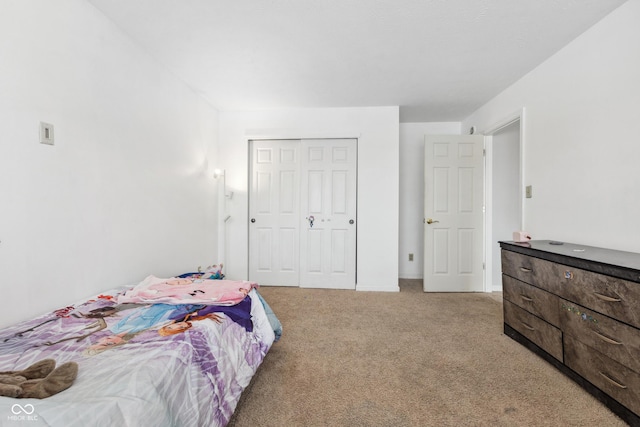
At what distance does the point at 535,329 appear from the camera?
2.02m

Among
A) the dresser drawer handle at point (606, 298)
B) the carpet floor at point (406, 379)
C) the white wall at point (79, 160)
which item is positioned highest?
the white wall at point (79, 160)

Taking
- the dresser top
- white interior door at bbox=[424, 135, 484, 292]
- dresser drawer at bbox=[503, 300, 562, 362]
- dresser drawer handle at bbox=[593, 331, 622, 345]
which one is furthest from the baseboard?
dresser drawer handle at bbox=[593, 331, 622, 345]

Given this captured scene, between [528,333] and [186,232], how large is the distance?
3.31m

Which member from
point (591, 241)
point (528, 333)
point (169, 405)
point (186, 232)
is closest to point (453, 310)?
point (528, 333)

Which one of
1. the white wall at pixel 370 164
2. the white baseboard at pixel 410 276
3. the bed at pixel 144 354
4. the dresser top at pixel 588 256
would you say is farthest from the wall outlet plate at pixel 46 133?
the white baseboard at pixel 410 276

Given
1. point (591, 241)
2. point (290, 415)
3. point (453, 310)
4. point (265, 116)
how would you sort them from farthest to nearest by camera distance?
point (265, 116) < point (453, 310) < point (591, 241) < point (290, 415)

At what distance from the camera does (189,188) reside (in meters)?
3.09

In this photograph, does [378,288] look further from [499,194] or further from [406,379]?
[499,194]

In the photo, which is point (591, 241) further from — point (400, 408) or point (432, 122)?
point (432, 122)

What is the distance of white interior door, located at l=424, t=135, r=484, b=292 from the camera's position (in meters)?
3.64

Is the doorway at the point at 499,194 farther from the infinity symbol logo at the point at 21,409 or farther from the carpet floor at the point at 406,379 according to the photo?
the infinity symbol logo at the point at 21,409

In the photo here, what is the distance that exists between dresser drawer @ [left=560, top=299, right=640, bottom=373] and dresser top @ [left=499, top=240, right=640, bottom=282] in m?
0.26

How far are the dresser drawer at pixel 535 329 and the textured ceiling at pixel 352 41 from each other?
7.13 feet

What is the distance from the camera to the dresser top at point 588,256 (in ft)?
4.55
